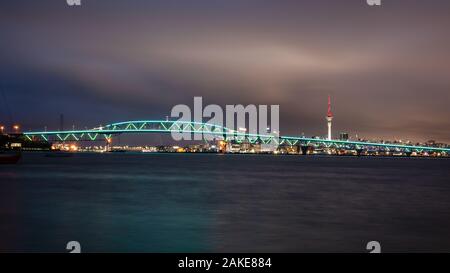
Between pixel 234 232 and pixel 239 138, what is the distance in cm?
15238

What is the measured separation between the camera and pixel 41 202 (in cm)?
2480

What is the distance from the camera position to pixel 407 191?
1335 inches

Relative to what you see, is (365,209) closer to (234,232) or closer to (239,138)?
(234,232)

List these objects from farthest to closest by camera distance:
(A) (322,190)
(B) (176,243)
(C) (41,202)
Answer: (A) (322,190) → (C) (41,202) → (B) (176,243)

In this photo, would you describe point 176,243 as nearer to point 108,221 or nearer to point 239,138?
point 108,221

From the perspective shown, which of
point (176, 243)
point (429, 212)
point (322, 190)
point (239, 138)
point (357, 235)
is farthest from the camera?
point (239, 138)

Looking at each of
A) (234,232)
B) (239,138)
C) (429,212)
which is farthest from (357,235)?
(239,138)
